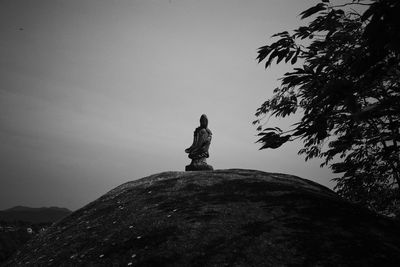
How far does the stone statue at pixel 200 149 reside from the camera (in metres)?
16.0

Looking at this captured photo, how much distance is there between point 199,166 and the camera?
15906 mm

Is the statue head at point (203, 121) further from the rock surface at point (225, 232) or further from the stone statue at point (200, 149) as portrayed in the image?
the rock surface at point (225, 232)

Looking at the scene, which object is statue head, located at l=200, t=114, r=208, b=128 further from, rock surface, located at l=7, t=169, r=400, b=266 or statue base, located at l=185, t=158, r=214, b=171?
rock surface, located at l=7, t=169, r=400, b=266

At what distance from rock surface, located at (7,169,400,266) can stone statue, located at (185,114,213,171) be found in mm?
5426

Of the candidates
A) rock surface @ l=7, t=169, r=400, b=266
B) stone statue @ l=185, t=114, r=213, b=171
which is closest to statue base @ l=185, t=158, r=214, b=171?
stone statue @ l=185, t=114, r=213, b=171

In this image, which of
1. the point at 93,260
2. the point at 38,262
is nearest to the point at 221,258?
the point at 93,260

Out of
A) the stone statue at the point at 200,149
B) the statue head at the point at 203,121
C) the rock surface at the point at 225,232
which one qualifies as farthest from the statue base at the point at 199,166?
the rock surface at the point at 225,232

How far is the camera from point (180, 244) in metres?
6.07

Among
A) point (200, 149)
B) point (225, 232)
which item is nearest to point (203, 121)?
point (200, 149)

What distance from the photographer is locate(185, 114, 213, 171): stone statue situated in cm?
1598

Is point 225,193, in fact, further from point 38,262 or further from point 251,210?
point 38,262

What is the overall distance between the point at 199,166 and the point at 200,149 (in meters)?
1.15

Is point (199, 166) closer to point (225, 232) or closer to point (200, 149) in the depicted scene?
point (200, 149)

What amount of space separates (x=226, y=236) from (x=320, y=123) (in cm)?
466
